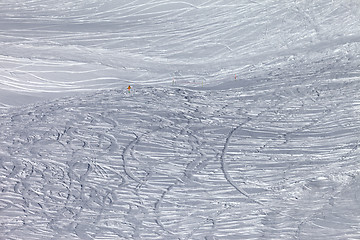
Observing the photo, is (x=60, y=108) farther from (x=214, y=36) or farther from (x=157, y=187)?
(x=214, y=36)

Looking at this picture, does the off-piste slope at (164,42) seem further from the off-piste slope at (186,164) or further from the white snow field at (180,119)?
the off-piste slope at (186,164)

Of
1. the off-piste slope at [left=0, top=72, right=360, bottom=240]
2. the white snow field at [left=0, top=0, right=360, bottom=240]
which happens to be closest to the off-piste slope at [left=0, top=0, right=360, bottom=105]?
the white snow field at [left=0, top=0, right=360, bottom=240]

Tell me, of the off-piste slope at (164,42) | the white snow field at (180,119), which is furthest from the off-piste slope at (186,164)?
the off-piste slope at (164,42)

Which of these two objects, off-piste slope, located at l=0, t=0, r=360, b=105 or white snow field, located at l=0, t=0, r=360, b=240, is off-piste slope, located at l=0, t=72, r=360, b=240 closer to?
white snow field, located at l=0, t=0, r=360, b=240

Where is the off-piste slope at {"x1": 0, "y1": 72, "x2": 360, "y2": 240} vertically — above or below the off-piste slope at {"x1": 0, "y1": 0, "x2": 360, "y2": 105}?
below

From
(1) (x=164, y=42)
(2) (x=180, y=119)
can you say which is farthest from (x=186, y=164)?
(1) (x=164, y=42)

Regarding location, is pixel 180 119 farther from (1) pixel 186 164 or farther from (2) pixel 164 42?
(2) pixel 164 42

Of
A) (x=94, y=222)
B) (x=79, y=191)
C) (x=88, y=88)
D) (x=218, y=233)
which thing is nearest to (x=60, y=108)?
(x=88, y=88)
